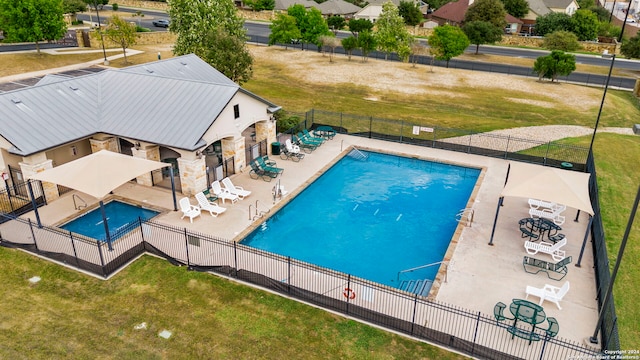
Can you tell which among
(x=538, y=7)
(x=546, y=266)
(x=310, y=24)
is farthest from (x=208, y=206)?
(x=538, y=7)

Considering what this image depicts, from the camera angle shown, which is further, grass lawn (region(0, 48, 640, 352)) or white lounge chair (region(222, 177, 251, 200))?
white lounge chair (region(222, 177, 251, 200))

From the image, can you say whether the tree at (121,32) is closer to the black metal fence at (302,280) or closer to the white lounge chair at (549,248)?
the black metal fence at (302,280)

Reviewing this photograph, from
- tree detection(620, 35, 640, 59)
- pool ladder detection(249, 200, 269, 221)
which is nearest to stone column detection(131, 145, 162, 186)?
pool ladder detection(249, 200, 269, 221)

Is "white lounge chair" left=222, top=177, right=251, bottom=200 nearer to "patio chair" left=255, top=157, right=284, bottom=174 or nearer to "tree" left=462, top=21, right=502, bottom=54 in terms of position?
"patio chair" left=255, top=157, right=284, bottom=174

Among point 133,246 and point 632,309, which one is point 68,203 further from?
point 632,309

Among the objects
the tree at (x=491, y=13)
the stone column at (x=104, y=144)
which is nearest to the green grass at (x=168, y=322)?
the stone column at (x=104, y=144)
